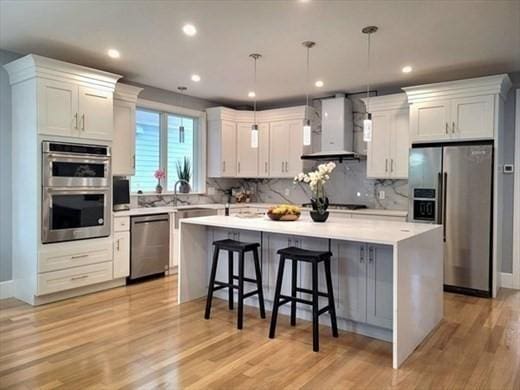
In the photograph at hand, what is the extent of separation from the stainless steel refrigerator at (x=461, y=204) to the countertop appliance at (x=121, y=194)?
3.58 metres

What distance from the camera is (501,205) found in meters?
4.70

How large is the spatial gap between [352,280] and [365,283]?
0.11m

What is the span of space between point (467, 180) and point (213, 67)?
3216mm

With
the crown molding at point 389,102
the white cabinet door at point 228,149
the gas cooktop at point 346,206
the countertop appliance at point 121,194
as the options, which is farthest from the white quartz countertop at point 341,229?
the white cabinet door at point 228,149

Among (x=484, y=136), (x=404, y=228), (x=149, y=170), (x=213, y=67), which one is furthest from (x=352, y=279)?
(x=149, y=170)

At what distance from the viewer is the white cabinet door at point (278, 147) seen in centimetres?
618

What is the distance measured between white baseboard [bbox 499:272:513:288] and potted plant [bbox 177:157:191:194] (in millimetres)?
4376

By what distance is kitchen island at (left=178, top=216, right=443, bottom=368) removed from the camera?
274 centimetres

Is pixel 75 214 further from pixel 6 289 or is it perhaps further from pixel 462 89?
pixel 462 89

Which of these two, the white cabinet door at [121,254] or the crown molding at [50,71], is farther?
the white cabinet door at [121,254]

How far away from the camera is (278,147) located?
626cm

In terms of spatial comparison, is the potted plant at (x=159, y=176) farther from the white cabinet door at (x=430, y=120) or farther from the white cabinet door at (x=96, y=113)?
the white cabinet door at (x=430, y=120)

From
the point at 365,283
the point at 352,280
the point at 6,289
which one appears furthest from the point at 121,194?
the point at 365,283

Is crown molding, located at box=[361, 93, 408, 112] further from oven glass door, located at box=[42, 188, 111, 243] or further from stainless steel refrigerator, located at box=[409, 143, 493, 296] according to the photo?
oven glass door, located at box=[42, 188, 111, 243]
